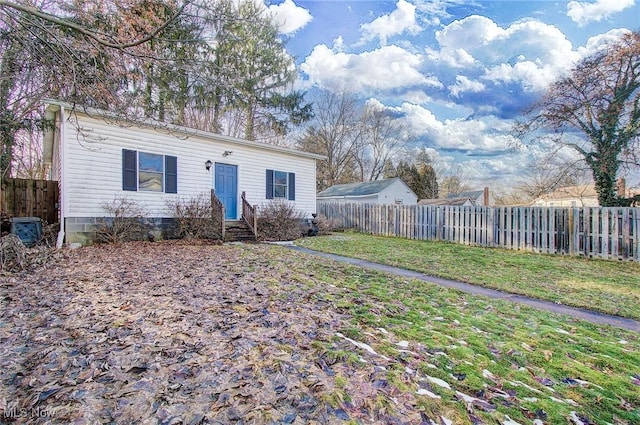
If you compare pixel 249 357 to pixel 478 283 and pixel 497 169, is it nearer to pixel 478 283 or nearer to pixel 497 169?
pixel 478 283

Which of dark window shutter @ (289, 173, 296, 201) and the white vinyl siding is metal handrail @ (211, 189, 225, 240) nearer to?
the white vinyl siding

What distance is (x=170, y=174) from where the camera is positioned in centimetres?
1041

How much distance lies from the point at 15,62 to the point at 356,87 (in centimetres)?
2790

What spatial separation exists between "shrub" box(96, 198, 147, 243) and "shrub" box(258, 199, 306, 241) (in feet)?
12.9

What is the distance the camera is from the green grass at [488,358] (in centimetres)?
203

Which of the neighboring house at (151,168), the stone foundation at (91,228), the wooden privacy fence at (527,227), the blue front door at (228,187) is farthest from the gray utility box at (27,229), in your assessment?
the wooden privacy fence at (527,227)

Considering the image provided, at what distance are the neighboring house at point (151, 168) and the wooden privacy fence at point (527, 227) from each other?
482 cm

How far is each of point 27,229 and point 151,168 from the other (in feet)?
11.3

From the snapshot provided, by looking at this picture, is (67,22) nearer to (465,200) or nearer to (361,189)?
(361,189)

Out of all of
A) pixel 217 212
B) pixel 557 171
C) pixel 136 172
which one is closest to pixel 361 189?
pixel 557 171

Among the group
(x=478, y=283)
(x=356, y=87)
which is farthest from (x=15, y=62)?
(x=356, y=87)

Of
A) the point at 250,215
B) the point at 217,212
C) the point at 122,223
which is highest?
the point at 217,212

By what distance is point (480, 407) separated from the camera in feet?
6.59

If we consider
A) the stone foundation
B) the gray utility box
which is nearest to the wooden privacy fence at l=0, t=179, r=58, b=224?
the gray utility box
